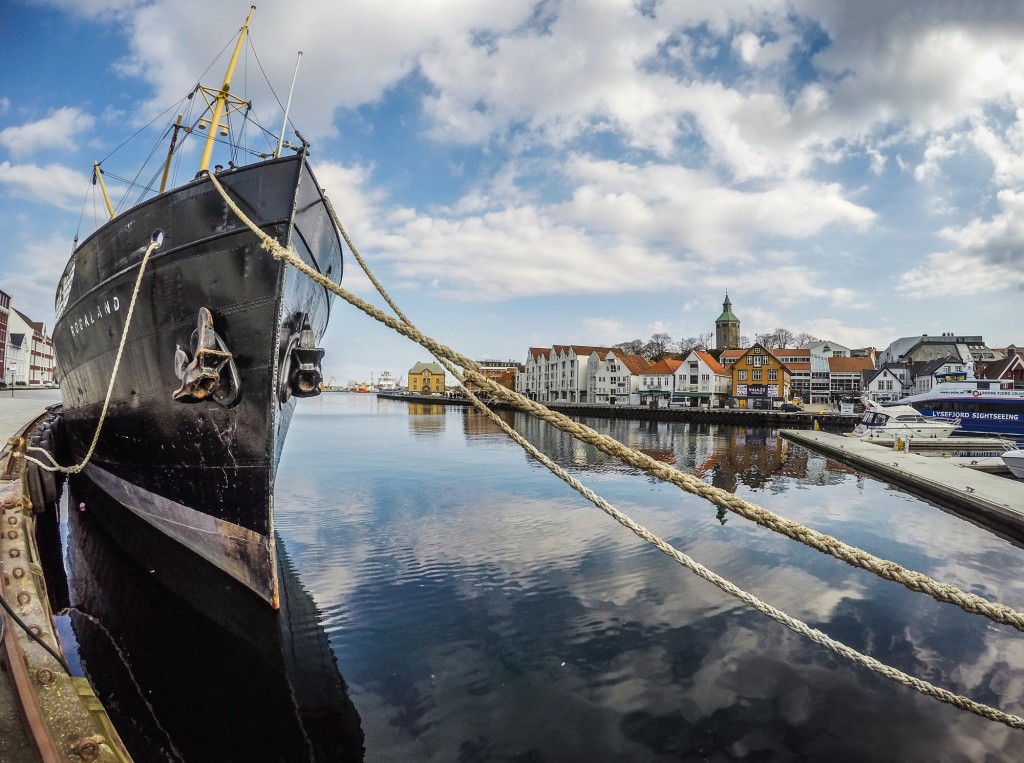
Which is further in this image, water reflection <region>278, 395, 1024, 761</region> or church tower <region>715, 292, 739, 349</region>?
church tower <region>715, 292, 739, 349</region>

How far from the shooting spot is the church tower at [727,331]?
3784 inches

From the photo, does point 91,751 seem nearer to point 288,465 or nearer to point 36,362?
point 288,465

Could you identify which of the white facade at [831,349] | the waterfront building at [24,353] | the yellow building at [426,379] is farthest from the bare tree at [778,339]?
the waterfront building at [24,353]

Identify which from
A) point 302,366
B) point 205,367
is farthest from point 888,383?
point 205,367

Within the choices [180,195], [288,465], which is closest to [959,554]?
[180,195]

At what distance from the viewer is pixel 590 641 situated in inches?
248

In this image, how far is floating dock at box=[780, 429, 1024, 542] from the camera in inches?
452

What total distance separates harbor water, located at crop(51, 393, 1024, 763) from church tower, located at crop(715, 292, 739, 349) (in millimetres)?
89548

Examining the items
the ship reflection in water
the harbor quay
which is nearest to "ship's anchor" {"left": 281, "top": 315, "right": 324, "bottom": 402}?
the ship reflection in water

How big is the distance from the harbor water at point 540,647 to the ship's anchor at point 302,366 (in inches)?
120

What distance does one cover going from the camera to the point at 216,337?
638 cm

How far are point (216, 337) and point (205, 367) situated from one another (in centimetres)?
42

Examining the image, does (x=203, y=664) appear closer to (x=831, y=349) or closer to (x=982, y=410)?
(x=982, y=410)

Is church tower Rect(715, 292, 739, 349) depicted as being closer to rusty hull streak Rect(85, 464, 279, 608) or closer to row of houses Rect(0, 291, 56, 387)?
rusty hull streak Rect(85, 464, 279, 608)
